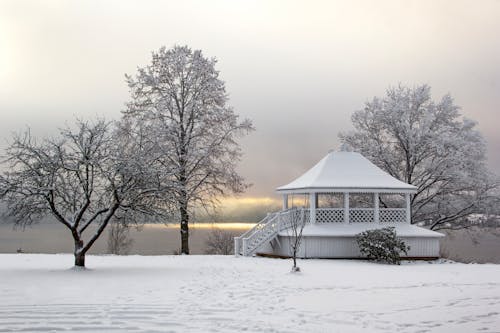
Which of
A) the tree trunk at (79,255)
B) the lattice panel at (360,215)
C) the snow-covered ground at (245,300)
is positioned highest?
the lattice panel at (360,215)

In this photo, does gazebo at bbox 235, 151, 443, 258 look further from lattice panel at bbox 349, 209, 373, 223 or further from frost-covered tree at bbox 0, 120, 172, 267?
frost-covered tree at bbox 0, 120, 172, 267

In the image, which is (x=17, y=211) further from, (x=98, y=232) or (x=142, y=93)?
(x=142, y=93)

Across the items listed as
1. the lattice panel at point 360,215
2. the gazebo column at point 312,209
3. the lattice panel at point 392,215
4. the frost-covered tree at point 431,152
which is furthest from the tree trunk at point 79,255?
the frost-covered tree at point 431,152

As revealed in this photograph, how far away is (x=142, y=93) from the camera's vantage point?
32.2 meters

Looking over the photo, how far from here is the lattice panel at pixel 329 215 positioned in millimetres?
28438

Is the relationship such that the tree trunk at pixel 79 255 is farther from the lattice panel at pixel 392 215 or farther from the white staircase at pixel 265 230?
the lattice panel at pixel 392 215

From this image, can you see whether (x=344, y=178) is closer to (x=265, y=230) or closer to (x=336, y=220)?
(x=336, y=220)

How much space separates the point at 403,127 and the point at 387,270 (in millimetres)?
18314

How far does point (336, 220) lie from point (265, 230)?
371 centimetres

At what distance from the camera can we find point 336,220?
2848 cm

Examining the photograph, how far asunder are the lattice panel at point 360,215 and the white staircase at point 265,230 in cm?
249

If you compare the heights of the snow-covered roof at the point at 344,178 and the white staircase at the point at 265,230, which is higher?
the snow-covered roof at the point at 344,178

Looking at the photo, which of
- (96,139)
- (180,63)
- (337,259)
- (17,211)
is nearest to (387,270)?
(337,259)

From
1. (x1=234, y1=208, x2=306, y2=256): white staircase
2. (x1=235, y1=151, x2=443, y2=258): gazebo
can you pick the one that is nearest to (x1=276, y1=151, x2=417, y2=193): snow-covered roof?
(x1=235, y1=151, x2=443, y2=258): gazebo
